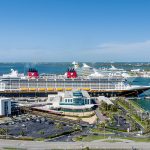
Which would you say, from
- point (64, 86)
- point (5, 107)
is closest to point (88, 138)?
point (5, 107)

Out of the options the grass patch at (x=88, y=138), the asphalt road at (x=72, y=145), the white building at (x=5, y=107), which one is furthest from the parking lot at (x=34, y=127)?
the asphalt road at (x=72, y=145)

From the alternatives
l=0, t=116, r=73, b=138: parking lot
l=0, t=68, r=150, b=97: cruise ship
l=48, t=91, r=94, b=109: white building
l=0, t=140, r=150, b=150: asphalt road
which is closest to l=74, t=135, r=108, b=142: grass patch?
→ l=0, t=140, r=150, b=150: asphalt road

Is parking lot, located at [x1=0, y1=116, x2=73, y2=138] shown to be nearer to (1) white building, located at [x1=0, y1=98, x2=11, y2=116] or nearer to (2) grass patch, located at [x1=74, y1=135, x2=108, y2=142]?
(1) white building, located at [x1=0, y1=98, x2=11, y2=116]

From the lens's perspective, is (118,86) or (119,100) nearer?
(119,100)

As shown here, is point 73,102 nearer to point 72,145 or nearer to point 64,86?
point 64,86

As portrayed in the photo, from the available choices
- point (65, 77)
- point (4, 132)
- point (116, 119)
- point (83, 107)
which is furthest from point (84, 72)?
point (4, 132)

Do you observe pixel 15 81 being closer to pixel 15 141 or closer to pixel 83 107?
pixel 83 107

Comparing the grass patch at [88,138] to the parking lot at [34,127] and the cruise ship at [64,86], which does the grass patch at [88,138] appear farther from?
the cruise ship at [64,86]
